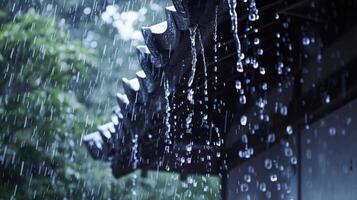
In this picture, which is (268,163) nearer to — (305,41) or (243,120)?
(243,120)

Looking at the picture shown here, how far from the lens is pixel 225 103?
5254mm

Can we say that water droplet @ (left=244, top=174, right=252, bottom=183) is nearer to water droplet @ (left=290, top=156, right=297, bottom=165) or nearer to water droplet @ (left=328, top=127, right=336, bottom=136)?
water droplet @ (left=290, top=156, right=297, bottom=165)

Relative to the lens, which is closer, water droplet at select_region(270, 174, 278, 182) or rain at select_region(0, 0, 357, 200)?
rain at select_region(0, 0, 357, 200)

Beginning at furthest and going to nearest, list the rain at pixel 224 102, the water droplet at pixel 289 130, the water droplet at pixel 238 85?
the water droplet at pixel 238 85, the water droplet at pixel 289 130, the rain at pixel 224 102

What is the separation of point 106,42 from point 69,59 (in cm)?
496

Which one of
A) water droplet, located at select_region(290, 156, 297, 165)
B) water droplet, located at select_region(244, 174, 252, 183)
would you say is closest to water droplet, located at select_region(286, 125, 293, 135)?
water droplet, located at select_region(290, 156, 297, 165)

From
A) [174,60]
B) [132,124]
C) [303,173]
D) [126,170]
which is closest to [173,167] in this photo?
[126,170]

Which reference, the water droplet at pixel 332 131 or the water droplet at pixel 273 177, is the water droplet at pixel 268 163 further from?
the water droplet at pixel 332 131

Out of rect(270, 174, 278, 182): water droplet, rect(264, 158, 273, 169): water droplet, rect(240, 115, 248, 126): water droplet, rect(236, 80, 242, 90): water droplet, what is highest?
rect(236, 80, 242, 90): water droplet

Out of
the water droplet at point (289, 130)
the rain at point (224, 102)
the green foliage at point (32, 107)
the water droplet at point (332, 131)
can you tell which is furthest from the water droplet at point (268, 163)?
the green foliage at point (32, 107)

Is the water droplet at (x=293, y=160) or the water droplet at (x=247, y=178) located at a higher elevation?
the water droplet at (x=293, y=160)

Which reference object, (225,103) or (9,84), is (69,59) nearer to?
(9,84)

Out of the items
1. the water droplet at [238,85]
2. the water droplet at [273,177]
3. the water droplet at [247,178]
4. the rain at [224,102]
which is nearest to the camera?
the rain at [224,102]

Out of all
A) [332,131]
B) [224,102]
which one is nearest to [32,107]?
[224,102]
